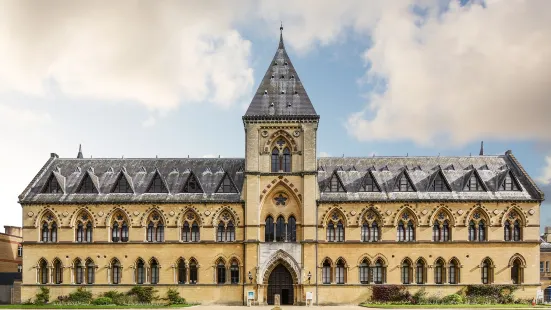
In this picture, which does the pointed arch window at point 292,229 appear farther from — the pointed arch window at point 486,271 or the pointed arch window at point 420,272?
the pointed arch window at point 486,271

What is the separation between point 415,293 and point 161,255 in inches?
950

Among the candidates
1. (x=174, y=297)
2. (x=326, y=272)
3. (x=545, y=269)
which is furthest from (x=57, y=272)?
(x=545, y=269)

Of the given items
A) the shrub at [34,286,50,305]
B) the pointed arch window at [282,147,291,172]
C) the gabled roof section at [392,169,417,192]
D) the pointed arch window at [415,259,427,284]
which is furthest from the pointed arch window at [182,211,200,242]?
the pointed arch window at [415,259,427,284]

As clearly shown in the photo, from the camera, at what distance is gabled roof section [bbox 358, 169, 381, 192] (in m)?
62.2

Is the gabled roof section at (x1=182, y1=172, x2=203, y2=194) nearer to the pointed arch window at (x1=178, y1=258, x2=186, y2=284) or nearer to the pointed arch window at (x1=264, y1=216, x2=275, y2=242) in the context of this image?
the pointed arch window at (x1=178, y1=258, x2=186, y2=284)

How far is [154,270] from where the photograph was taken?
61688 mm

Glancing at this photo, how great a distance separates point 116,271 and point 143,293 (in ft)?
12.8

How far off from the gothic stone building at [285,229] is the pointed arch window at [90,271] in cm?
11

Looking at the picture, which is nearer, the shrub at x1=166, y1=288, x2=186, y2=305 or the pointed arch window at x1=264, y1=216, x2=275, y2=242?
the shrub at x1=166, y1=288, x2=186, y2=305

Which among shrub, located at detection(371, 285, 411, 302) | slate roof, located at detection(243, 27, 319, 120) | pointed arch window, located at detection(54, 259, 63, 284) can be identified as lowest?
shrub, located at detection(371, 285, 411, 302)

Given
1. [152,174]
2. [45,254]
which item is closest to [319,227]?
[152,174]

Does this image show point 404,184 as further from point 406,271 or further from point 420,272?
point 420,272

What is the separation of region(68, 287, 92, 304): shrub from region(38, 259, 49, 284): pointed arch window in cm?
361

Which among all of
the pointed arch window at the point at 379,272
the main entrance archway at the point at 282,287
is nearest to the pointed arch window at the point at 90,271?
the main entrance archway at the point at 282,287
